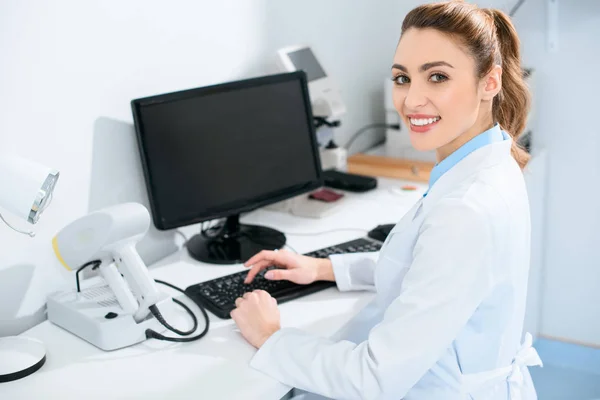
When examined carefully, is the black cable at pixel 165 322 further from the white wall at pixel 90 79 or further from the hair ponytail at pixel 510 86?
the hair ponytail at pixel 510 86

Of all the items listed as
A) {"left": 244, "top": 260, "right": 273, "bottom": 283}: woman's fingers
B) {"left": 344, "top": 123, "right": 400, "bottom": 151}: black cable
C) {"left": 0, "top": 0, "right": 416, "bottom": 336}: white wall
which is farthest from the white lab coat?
{"left": 344, "top": 123, "right": 400, "bottom": 151}: black cable

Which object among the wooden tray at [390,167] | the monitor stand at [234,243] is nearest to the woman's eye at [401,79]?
the monitor stand at [234,243]

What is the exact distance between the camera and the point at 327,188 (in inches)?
86.7

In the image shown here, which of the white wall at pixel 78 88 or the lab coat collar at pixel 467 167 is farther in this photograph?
the white wall at pixel 78 88

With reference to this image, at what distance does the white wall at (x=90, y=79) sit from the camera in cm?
138

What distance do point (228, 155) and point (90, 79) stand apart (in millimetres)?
376

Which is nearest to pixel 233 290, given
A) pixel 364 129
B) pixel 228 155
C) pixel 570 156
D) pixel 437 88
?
pixel 228 155

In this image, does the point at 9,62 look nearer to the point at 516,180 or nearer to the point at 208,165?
the point at 208,165

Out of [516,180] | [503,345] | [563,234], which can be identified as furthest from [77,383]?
[563,234]

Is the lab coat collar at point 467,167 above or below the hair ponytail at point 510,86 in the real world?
below

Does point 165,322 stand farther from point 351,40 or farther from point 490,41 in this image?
point 351,40

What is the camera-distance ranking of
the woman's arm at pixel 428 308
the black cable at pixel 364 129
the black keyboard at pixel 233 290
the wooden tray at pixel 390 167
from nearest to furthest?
the woman's arm at pixel 428 308
the black keyboard at pixel 233 290
the wooden tray at pixel 390 167
the black cable at pixel 364 129

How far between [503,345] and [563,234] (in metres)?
1.45

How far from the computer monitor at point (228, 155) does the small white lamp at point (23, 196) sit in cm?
39
